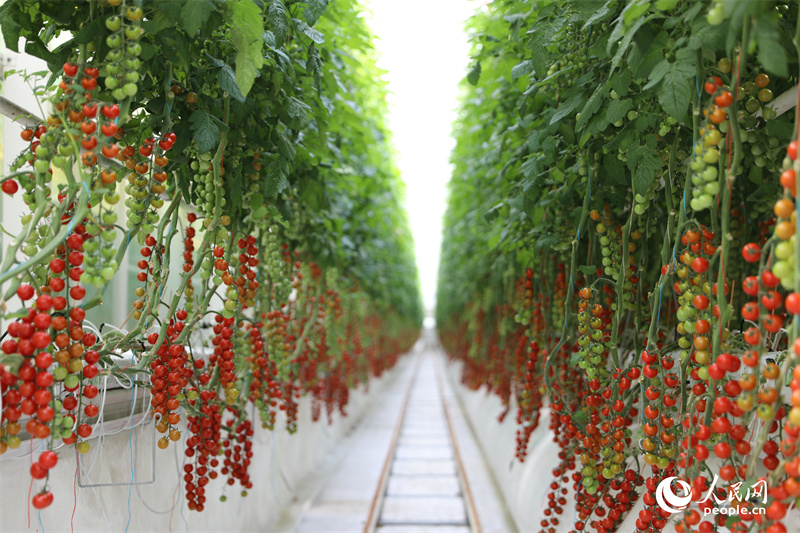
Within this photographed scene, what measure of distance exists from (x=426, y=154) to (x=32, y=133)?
12.1 m

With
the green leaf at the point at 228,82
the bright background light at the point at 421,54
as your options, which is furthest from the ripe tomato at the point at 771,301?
the bright background light at the point at 421,54

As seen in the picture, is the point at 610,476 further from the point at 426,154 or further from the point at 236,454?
the point at 426,154

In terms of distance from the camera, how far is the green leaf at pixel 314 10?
187cm

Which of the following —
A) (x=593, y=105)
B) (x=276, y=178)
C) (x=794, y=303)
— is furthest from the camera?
(x=276, y=178)

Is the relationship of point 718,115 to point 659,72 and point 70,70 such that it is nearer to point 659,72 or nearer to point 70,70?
point 659,72

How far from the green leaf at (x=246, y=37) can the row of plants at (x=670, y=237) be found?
905mm

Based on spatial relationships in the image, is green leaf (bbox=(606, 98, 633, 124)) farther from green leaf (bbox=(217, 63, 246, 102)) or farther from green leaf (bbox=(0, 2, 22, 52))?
green leaf (bbox=(0, 2, 22, 52))

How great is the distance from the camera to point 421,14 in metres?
4.66

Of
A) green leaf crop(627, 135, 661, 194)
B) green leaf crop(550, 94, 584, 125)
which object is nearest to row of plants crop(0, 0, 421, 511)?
green leaf crop(550, 94, 584, 125)

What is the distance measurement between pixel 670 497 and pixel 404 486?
3.98 metres

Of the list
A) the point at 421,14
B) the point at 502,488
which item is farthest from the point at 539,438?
the point at 421,14

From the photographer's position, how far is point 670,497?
1.51 m

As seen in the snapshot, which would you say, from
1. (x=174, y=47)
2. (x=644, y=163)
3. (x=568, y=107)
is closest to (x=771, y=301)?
(x=644, y=163)

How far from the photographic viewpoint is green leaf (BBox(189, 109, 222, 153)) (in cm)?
170
